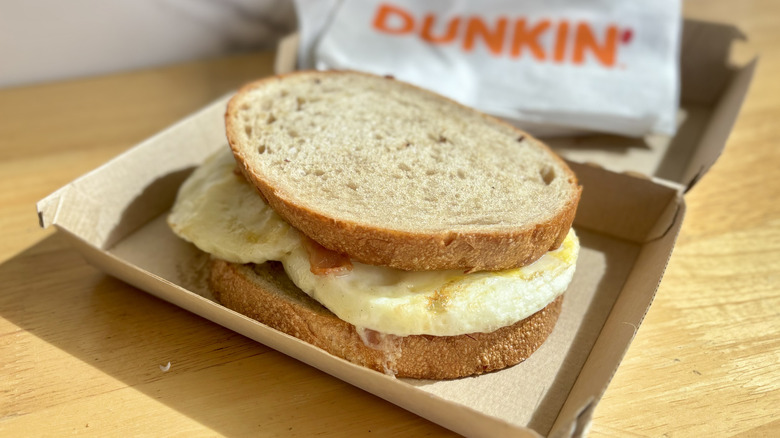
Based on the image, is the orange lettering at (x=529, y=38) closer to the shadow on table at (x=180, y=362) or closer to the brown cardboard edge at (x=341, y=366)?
the brown cardboard edge at (x=341, y=366)

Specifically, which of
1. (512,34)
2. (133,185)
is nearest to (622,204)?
(512,34)

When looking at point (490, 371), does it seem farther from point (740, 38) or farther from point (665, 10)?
point (740, 38)

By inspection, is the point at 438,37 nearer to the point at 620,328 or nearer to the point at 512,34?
the point at 512,34

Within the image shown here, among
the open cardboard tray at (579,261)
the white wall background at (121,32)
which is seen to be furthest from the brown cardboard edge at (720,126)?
the white wall background at (121,32)

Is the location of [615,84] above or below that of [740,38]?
below

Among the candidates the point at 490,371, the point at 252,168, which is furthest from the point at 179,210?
the point at 490,371

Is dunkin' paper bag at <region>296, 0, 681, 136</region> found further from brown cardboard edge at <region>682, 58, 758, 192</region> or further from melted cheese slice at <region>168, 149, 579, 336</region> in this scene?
melted cheese slice at <region>168, 149, 579, 336</region>

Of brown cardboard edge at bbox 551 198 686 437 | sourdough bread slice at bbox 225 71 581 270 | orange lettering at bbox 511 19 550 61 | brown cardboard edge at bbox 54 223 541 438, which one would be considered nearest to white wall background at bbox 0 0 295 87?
orange lettering at bbox 511 19 550 61
